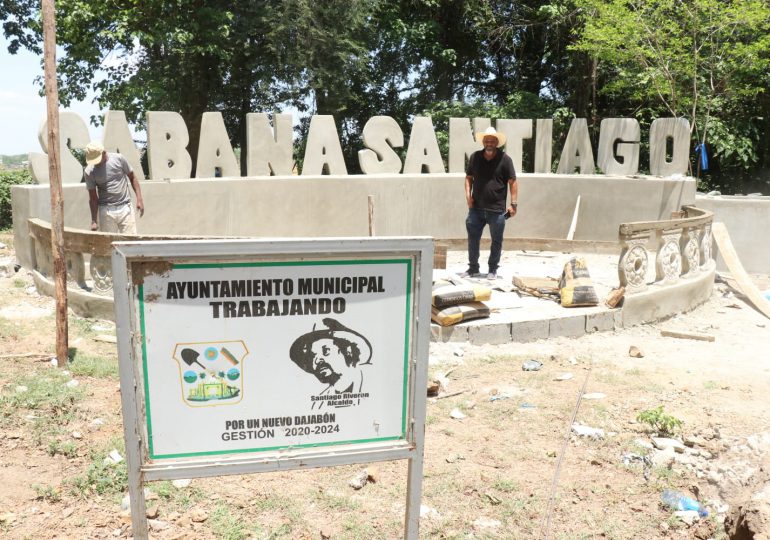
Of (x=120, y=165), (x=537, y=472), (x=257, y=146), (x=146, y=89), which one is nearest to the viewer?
(x=537, y=472)

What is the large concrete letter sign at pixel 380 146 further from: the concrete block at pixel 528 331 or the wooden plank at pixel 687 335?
the wooden plank at pixel 687 335

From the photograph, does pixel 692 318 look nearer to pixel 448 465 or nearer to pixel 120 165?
pixel 448 465

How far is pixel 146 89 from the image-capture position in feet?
63.7

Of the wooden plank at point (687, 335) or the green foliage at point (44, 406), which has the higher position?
the green foliage at point (44, 406)

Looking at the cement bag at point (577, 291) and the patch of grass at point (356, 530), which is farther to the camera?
the cement bag at point (577, 291)

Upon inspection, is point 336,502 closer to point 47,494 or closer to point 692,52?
point 47,494

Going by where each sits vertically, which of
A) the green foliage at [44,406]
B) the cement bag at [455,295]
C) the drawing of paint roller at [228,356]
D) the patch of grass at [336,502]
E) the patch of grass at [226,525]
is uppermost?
the drawing of paint roller at [228,356]

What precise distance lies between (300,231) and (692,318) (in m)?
6.28

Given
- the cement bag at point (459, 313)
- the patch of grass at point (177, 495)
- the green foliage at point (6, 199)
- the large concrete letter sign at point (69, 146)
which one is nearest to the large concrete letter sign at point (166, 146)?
the large concrete letter sign at point (69, 146)

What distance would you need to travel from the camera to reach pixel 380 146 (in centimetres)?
1295

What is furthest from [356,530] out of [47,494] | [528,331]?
[528,331]

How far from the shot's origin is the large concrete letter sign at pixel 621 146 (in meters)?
14.0

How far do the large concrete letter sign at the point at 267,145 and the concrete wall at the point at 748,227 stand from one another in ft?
25.4

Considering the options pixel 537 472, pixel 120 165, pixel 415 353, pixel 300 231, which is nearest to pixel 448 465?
pixel 537 472
